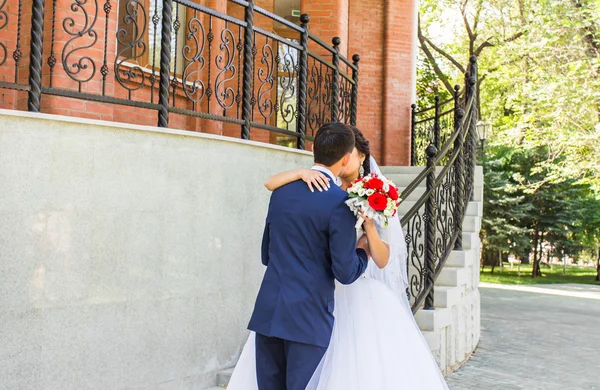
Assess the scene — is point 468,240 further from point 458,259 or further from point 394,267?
point 394,267

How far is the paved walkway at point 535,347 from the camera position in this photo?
23.9 ft

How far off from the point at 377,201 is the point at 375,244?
0.92 feet

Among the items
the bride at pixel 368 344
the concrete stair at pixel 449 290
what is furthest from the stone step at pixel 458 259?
the bride at pixel 368 344

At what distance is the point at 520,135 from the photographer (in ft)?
82.2

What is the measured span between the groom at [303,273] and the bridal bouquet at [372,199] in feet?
0.16

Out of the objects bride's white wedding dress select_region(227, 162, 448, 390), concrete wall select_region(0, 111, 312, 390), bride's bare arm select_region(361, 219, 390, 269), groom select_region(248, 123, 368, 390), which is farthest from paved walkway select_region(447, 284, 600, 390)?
groom select_region(248, 123, 368, 390)

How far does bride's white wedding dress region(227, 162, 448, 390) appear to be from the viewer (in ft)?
11.5

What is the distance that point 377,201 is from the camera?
3090 millimetres

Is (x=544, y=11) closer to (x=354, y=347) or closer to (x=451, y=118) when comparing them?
(x=451, y=118)

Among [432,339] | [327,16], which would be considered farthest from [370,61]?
[432,339]

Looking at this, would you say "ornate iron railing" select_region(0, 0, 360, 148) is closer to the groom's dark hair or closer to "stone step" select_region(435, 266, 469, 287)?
"stone step" select_region(435, 266, 469, 287)

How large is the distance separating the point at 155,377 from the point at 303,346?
8.46ft

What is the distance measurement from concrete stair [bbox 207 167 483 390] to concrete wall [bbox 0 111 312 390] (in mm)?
687

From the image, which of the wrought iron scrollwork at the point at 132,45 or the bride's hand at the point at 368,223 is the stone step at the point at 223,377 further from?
the bride's hand at the point at 368,223
